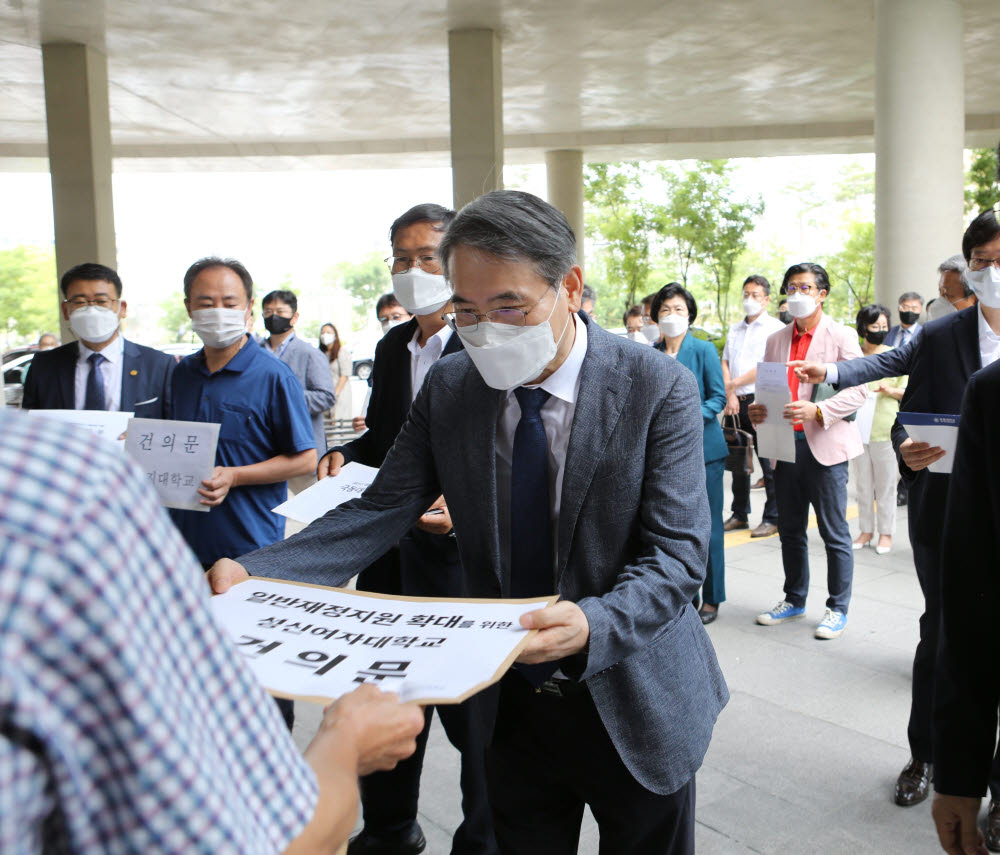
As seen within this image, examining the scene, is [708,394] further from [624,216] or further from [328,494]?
[624,216]

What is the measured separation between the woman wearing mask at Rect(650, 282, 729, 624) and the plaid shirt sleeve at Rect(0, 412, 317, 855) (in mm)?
4822

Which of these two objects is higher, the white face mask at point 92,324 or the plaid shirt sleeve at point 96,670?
the white face mask at point 92,324

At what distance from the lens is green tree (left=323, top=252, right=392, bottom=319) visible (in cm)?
6769

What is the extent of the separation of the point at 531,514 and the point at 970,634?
0.88 m

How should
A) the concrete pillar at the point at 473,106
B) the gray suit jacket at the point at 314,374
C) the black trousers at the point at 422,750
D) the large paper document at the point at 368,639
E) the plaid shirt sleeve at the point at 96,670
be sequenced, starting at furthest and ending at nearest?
the concrete pillar at the point at 473,106 → the gray suit jacket at the point at 314,374 → the black trousers at the point at 422,750 → the large paper document at the point at 368,639 → the plaid shirt sleeve at the point at 96,670

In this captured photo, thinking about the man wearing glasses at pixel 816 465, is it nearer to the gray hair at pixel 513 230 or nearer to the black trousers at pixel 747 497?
the black trousers at pixel 747 497

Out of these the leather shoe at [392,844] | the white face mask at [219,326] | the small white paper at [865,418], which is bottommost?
the leather shoe at [392,844]

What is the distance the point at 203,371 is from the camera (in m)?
3.71

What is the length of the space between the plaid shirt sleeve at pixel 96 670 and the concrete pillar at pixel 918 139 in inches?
472

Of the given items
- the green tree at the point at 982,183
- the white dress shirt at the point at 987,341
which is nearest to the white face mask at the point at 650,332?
the white dress shirt at the point at 987,341

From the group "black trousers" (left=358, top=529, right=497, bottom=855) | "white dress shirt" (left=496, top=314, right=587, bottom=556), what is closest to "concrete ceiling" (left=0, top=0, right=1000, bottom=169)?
"black trousers" (left=358, top=529, right=497, bottom=855)

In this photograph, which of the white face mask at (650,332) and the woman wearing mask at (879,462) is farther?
the white face mask at (650,332)

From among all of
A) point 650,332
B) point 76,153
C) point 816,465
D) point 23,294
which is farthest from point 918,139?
point 23,294

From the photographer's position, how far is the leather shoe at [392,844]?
129 inches
